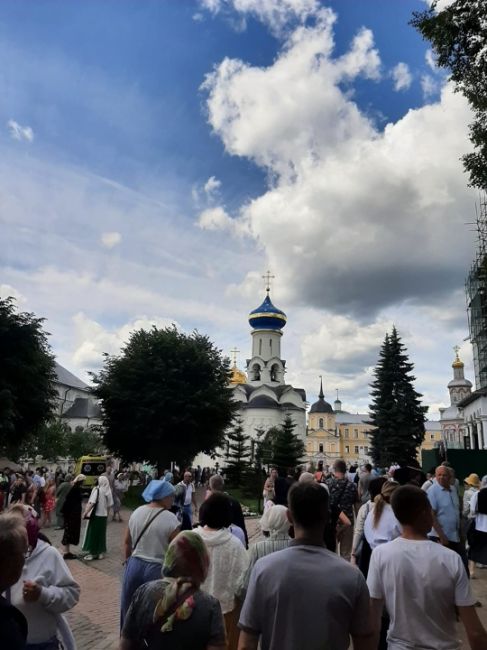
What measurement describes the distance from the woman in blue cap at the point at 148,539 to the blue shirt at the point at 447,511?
3640mm

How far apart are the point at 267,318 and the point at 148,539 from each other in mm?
68767

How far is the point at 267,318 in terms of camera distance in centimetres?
7350

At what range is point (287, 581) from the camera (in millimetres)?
2531

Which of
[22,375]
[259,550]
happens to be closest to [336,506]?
[259,550]

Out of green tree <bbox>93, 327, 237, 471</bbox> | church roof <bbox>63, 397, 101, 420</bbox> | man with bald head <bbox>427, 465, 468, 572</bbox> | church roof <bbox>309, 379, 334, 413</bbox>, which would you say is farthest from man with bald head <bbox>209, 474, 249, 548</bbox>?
church roof <bbox>309, 379, 334, 413</bbox>

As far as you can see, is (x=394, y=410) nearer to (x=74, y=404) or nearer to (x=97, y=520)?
(x=97, y=520)

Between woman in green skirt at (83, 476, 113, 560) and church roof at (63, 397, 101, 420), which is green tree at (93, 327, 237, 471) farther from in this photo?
church roof at (63, 397, 101, 420)

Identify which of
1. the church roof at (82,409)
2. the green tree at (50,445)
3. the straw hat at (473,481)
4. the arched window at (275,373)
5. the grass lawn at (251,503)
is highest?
the arched window at (275,373)

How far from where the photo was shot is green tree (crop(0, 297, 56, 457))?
Answer: 22094mm

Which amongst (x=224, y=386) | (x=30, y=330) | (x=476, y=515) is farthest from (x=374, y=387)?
(x=476, y=515)

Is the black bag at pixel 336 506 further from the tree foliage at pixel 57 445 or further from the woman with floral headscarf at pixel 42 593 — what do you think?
the tree foliage at pixel 57 445

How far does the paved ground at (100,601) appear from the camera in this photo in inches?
246

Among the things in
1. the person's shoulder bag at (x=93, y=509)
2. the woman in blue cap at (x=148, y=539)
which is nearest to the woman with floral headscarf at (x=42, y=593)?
the woman in blue cap at (x=148, y=539)

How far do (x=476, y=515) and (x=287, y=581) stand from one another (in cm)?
730
